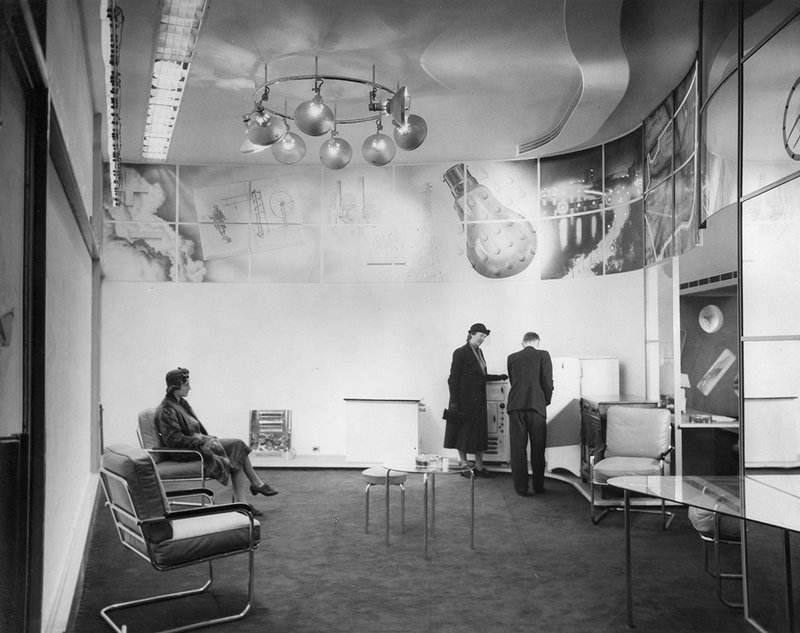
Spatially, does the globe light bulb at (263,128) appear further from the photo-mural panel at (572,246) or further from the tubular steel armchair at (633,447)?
the photo-mural panel at (572,246)

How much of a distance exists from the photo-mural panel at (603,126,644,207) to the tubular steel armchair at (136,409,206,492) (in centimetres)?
559

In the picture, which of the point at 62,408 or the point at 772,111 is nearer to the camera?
the point at 772,111

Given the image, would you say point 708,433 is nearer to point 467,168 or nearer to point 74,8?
point 467,168

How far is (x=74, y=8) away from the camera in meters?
4.86

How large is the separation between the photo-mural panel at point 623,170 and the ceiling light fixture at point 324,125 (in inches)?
117

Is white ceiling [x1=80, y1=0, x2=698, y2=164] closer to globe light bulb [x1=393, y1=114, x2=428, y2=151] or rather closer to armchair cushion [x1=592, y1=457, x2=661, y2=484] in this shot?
globe light bulb [x1=393, y1=114, x2=428, y2=151]

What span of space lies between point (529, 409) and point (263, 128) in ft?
13.0

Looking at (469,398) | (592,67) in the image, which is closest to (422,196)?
(469,398)

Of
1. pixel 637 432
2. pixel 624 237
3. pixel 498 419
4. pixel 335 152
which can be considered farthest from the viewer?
pixel 498 419

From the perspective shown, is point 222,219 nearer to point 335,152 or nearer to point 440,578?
point 335,152

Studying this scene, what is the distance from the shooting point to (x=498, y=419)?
30.9 ft

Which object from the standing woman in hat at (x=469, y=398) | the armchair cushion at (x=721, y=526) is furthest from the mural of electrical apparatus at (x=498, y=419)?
the armchair cushion at (x=721, y=526)

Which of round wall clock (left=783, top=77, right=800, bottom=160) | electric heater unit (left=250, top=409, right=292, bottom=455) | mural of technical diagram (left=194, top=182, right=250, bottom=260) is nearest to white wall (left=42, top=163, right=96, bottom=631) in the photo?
round wall clock (left=783, top=77, right=800, bottom=160)

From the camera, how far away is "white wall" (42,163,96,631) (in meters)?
3.48
